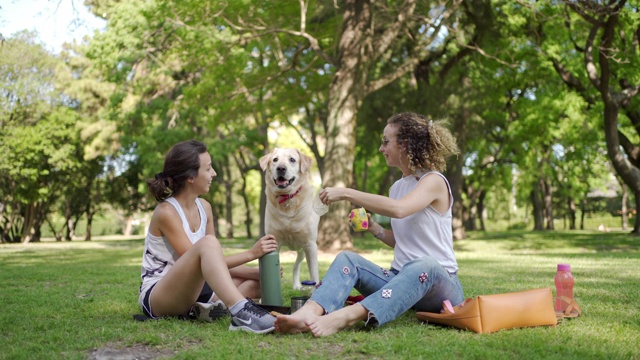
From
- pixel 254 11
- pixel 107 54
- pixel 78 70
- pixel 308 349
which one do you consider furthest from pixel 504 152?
pixel 308 349

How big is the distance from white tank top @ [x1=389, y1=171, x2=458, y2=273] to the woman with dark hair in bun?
1.04m

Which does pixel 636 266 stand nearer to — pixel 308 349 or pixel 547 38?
pixel 308 349

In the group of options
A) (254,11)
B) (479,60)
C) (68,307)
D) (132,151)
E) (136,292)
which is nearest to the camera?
(68,307)

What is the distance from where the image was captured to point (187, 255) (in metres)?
4.32

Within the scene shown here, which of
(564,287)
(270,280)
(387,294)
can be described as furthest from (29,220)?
(564,287)

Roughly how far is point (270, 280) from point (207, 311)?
56cm

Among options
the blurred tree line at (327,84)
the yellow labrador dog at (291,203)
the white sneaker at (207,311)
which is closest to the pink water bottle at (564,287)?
the white sneaker at (207,311)

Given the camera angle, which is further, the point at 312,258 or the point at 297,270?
the point at 297,270

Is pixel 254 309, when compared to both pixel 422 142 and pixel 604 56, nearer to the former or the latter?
pixel 422 142

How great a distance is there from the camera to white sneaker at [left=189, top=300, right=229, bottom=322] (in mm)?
4684

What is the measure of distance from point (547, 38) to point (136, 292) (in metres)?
17.4

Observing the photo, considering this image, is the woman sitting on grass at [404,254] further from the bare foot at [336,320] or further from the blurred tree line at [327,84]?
the blurred tree line at [327,84]

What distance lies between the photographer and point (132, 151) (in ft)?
109

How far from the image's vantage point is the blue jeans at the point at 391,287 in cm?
419
